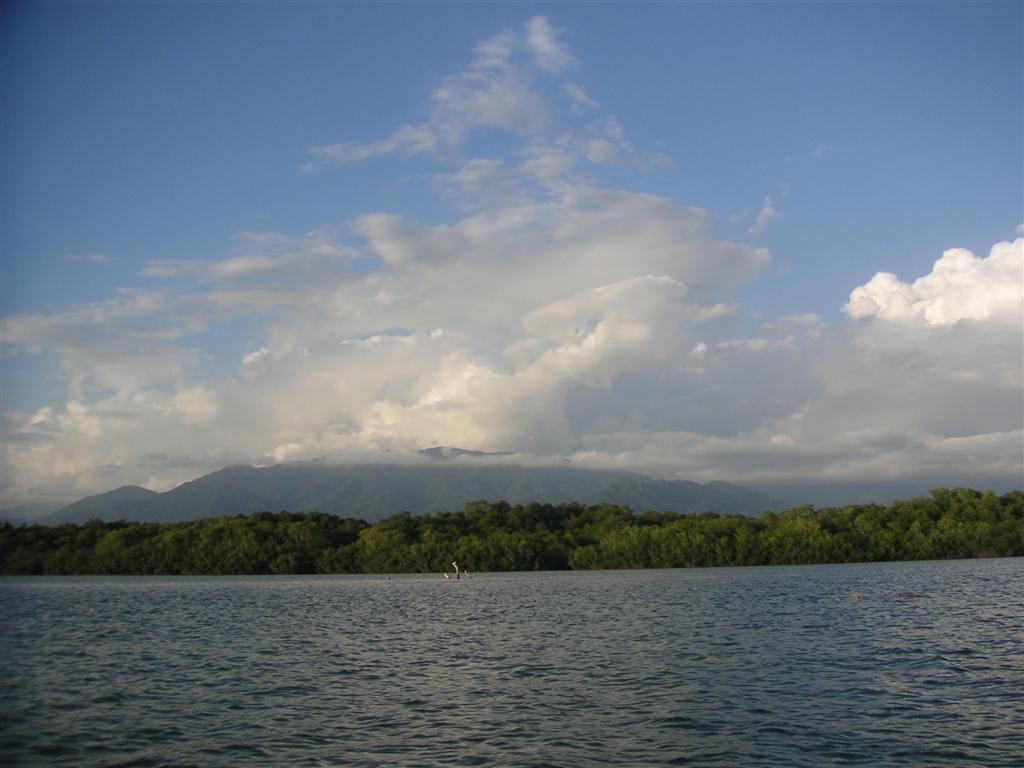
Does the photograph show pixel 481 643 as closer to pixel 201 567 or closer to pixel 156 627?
pixel 156 627

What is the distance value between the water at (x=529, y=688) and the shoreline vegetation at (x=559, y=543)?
9132cm

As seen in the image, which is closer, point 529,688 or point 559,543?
point 529,688

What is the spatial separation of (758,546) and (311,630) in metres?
109

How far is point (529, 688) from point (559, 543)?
12942 centimetres

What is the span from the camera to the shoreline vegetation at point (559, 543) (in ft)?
481

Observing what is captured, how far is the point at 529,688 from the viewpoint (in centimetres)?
2945

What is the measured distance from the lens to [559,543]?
158 metres

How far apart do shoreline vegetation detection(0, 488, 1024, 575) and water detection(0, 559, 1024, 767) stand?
91319mm

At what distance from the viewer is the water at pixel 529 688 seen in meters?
20.8

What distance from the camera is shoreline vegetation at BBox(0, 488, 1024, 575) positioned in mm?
146625

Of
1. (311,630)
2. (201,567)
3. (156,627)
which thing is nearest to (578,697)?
(311,630)

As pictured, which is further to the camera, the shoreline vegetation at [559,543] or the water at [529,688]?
the shoreline vegetation at [559,543]

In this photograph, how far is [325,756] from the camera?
2105 centimetres

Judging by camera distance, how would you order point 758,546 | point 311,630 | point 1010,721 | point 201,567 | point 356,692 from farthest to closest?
point 201,567
point 758,546
point 311,630
point 356,692
point 1010,721
